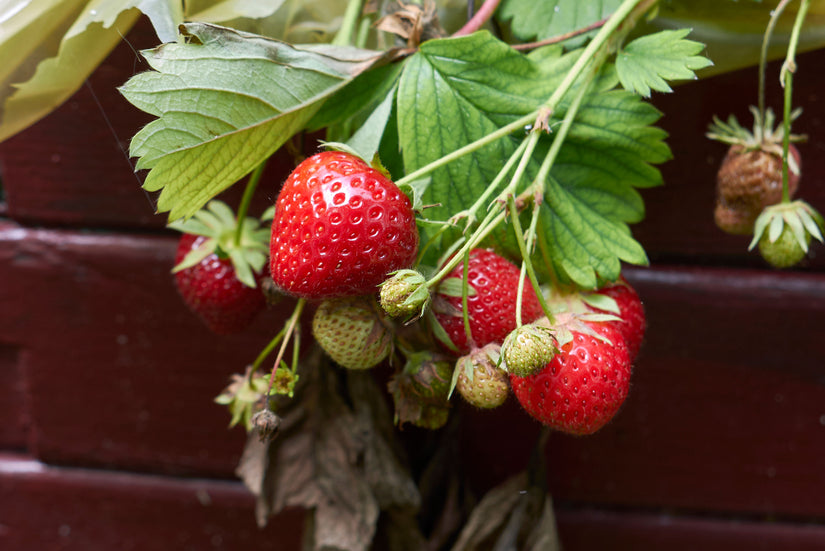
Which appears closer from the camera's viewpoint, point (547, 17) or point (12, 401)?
point (547, 17)

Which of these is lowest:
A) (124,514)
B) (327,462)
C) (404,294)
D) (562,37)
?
(124,514)

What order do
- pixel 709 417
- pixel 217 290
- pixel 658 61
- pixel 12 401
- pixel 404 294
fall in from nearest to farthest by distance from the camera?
pixel 404 294 → pixel 658 61 → pixel 217 290 → pixel 709 417 → pixel 12 401

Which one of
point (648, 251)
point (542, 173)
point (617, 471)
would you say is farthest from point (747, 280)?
point (542, 173)

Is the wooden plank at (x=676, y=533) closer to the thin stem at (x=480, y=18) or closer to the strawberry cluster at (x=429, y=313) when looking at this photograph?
the strawberry cluster at (x=429, y=313)

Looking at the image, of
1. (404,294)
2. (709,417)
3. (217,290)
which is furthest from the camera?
(709,417)

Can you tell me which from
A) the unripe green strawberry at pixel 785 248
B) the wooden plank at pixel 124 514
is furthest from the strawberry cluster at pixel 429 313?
the wooden plank at pixel 124 514

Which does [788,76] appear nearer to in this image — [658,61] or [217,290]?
[658,61]

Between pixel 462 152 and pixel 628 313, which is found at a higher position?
pixel 462 152

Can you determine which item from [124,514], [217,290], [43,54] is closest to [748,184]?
[217,290]
